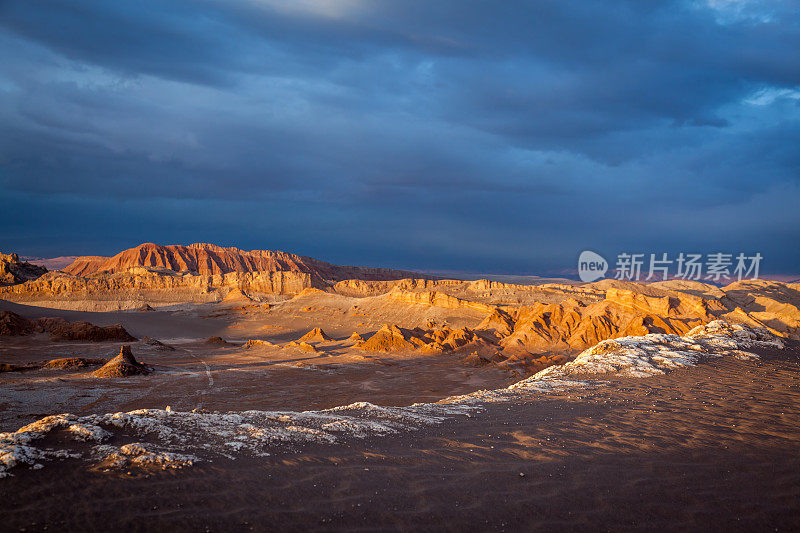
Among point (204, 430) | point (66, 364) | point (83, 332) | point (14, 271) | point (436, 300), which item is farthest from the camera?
point (14, 271)

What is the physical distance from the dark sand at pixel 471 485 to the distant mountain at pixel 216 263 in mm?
104367

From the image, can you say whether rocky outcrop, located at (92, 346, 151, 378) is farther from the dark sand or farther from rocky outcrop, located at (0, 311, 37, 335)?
rocky outcrop, located at (0, 311, 37, 335)

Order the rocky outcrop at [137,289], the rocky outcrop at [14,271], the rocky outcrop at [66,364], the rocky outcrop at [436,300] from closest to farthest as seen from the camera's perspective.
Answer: the rocky outcrop at [66,364] < the rocky outcrop at [436,300] < the rocky outcrop at [137,289] < the rocky outcrop at [14,271]

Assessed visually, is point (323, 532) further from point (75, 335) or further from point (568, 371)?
point (75, 335)

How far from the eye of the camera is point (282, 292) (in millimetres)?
76688

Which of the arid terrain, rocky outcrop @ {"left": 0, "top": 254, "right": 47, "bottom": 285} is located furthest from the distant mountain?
the arid terrain

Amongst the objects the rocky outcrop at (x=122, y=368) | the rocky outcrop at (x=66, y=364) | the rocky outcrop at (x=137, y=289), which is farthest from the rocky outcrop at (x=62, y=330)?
the rocky outcrop at (x=137, y=289)

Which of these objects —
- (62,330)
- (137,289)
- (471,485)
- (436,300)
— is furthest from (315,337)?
(137,289)

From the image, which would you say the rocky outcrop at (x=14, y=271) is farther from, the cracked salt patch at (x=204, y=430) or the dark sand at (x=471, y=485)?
the dark sand at (x=471, y=485)

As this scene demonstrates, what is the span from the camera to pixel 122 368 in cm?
1708

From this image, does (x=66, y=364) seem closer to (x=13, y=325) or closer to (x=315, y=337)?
(x=315, y=337)

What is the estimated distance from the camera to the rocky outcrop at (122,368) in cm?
1673

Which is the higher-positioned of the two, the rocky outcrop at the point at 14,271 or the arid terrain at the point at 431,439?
the arid terrain at the point at 431,439

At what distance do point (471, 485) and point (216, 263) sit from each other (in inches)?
5107
